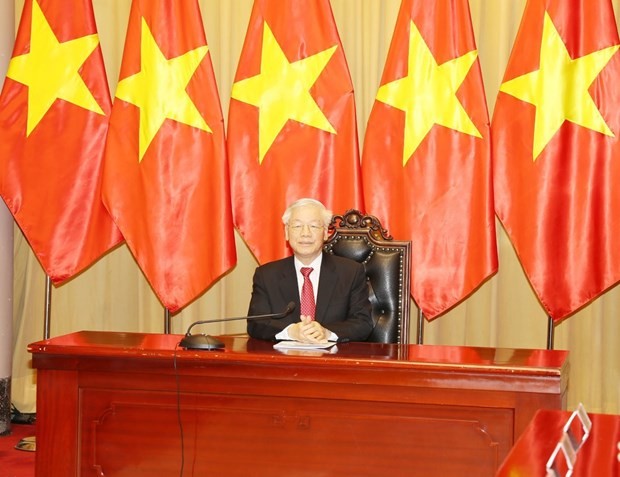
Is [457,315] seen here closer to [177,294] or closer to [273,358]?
[177,294]

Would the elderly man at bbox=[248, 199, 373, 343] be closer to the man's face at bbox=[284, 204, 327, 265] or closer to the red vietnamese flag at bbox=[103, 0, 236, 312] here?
the man's face at bbox=[284, 204, 327, 265]

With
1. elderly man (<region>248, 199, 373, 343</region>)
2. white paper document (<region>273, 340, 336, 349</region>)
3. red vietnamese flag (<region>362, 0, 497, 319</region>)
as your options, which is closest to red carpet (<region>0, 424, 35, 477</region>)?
elderly man (<region>248, 199, 373, 343</region>)

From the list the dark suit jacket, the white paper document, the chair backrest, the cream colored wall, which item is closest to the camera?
the white paper document

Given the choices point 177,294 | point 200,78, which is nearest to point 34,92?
point 200,78

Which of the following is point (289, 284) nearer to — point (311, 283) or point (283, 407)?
point (311, 283)

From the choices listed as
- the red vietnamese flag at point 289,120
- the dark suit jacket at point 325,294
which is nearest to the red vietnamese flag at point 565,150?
the red vietnamese flag at point 289,120

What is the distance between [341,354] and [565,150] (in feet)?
6.38

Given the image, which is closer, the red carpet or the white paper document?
the white paper document

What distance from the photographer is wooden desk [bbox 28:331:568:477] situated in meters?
2.89

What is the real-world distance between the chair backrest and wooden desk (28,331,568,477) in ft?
2.35

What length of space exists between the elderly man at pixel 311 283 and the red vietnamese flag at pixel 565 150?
1.06 m

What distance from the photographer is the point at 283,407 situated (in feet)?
9.98

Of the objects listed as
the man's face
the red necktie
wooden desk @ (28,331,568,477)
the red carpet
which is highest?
the man's face

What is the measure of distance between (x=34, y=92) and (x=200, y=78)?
0.89 m
